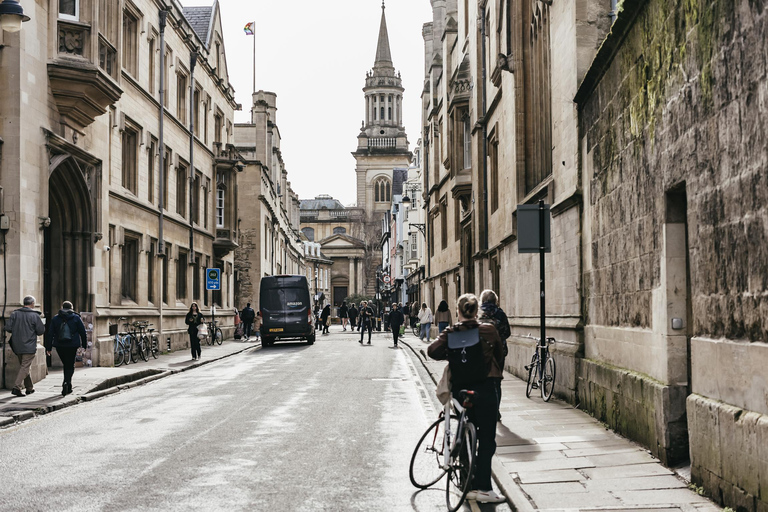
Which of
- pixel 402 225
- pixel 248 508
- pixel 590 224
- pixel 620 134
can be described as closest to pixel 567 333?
pixel 590 224

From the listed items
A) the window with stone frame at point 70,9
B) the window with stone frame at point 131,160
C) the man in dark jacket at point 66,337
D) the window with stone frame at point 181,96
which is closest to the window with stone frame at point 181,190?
the window with stone frame at point 181,96

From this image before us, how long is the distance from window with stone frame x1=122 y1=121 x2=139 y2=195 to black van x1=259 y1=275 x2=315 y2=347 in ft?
31.7

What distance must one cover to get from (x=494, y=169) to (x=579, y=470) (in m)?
16.6

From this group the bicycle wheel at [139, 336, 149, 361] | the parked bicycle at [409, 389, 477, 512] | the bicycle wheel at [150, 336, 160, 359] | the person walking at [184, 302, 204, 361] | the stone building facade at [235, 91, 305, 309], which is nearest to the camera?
the parked bicycle at [409, 389, 477, 512]

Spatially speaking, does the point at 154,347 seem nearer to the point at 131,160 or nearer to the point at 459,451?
the point at 131,160

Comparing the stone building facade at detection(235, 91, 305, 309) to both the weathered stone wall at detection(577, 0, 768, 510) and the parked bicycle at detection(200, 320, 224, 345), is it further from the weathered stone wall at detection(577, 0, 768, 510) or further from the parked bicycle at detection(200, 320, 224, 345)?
the weathered stone wall at detection(577, 0, 768, 510)

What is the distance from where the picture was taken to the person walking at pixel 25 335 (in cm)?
1473

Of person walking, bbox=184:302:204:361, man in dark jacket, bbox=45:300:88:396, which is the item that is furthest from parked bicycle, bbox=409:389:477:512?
person walking, bbox=184:302:204:361

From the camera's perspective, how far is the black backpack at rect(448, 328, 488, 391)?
23.2 feet

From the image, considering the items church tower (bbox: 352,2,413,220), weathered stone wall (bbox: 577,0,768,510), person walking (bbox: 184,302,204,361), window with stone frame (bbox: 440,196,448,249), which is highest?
church tower (bbox: 352,2,413,220)

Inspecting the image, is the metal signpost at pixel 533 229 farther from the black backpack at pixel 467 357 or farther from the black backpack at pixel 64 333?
the black backpack at pixel 64 333

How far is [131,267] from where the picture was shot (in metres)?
27.5

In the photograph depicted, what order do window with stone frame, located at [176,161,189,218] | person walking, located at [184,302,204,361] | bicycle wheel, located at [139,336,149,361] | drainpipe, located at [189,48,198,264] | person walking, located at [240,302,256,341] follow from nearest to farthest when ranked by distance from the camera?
bicycle wheel, located at [139,336,149,361], person walking, located at [184,302,204,361], window with stone frame, located at [176,161,189,218], drainpipe, located at [189,48,198,264], person walking, located at [240,302,256,341]

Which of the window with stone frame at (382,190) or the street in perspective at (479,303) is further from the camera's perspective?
the window with stone frame at (382,190)
